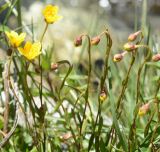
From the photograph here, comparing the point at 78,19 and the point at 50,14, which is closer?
the point at 50,14

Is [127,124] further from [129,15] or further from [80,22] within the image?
[129,15]

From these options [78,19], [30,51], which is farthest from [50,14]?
[78,19]

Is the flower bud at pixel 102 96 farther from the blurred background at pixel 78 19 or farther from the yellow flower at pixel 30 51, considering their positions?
the blurred background at pixel 78 19

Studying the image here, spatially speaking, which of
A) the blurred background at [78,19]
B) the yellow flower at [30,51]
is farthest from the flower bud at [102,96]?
the blurred background at [78,19]

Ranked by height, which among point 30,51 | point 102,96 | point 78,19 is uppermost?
point 30,51

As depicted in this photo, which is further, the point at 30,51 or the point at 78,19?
the point at 78,19

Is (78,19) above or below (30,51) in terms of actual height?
below

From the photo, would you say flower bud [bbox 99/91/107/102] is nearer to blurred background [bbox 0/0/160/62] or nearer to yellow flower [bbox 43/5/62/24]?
yellow flower [bbox 43/5/62/24]

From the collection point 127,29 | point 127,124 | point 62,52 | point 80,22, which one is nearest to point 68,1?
point 127,29

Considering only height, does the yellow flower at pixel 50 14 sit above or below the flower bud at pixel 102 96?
above

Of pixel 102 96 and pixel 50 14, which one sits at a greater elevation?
pixel 50 14

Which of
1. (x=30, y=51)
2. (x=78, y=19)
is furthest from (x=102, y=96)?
(x=78, y=19)

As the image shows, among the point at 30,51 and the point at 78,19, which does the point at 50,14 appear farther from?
the point at 78,19
